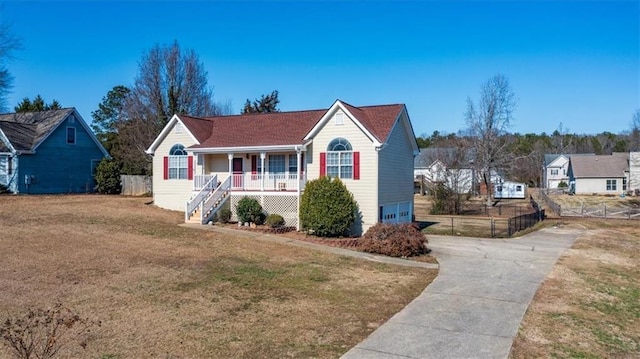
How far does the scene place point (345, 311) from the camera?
970 cm

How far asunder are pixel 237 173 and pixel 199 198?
2723 mm

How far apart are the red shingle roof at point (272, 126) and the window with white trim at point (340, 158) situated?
140cm

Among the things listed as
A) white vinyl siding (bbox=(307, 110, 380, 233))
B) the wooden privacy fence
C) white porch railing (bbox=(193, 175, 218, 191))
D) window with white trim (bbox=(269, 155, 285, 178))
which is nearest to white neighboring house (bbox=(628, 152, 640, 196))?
white vinyl siding (bbox=(307, 110, 380, 233))

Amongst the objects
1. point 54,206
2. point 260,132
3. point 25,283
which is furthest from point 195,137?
point 25,283

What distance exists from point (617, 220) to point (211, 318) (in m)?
32.5

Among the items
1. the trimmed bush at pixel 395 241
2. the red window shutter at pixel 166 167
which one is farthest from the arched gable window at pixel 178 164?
the trimmed bush at pixel 395 241

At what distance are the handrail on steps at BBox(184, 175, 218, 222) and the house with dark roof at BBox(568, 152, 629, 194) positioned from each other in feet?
191

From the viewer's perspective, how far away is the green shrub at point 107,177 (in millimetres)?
35438

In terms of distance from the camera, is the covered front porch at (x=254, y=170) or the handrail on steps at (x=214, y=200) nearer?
the handrail on steps at (x=214, y=200)

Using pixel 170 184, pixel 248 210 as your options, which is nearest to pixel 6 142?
pixel 170 184

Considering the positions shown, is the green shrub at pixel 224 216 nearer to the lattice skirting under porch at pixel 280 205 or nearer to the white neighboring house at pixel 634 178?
the lattice skirting under porch at pixel 280 205

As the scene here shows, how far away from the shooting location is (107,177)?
3544cm

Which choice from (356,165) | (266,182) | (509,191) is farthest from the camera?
(509,191)

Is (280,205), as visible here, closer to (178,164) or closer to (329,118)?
(329,118)
